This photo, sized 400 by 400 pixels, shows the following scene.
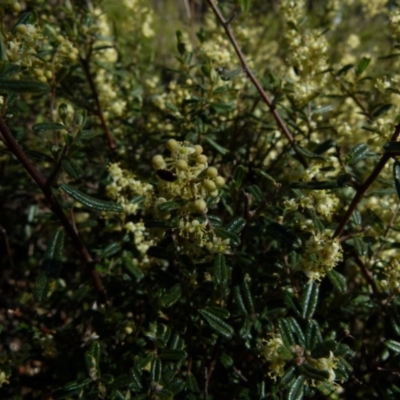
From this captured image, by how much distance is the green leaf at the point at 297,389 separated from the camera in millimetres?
1239

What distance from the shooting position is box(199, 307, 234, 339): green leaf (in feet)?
4.56

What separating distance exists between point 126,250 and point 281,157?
29.3 inches

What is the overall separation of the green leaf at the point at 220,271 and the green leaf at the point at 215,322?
182 millimetres

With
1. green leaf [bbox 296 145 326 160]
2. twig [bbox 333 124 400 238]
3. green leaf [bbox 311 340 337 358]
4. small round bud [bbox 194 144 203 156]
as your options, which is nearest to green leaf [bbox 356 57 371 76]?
green leaf [bbox 296 145 326 160]

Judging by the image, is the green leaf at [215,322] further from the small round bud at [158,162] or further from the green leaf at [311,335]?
the small round bud at [158,162]

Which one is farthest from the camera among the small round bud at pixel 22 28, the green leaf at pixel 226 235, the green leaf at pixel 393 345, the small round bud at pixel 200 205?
the green leaf at pixel 393 345

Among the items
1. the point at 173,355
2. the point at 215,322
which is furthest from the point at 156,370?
the point at 215,322

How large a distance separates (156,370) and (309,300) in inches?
18.6

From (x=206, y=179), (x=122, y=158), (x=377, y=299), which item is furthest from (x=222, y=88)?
(x=377, y=299)

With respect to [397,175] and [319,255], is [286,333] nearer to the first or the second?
[319,255]

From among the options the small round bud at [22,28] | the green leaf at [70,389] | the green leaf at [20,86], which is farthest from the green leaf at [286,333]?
the small round bud at [22,28]

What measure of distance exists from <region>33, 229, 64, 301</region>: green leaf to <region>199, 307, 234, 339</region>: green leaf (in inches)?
16.5

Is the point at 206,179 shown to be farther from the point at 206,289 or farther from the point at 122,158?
the point at 122,158

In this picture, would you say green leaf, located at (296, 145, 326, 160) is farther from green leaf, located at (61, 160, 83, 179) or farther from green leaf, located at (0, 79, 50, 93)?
green leaf, located at (0, 79, 50, 93)
